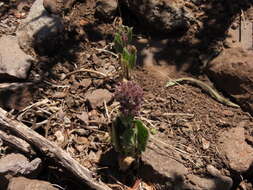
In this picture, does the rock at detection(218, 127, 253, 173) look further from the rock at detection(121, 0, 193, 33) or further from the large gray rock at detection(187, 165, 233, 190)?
the rock at detection(121, 0, 193, 33)

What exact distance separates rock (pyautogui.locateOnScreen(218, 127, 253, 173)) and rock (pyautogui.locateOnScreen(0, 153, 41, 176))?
4.81ft

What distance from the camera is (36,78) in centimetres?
398

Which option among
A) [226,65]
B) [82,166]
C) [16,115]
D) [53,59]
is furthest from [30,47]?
[226,65]

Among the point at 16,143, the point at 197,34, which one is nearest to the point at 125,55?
the point at 197,34

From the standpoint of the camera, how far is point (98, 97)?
150 inches

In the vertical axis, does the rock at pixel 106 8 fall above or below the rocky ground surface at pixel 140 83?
above

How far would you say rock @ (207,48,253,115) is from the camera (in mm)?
3758

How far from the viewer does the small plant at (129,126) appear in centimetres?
296

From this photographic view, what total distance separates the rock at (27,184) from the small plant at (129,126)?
1.94 feet

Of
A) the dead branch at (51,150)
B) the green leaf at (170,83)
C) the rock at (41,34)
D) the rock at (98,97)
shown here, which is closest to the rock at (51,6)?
the rock at (41,34)

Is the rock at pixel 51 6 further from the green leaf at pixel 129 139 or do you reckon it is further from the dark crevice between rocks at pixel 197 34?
the green leaf at pixel 129 139

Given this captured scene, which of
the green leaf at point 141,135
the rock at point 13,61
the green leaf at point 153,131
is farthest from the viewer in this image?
the rock at point 13,61

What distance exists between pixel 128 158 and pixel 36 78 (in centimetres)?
121

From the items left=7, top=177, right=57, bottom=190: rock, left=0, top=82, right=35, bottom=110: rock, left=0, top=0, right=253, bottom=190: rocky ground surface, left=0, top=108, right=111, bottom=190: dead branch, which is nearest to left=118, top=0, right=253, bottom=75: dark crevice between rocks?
left=0, top=0, right=253, bottom=190: rocky ground surface
